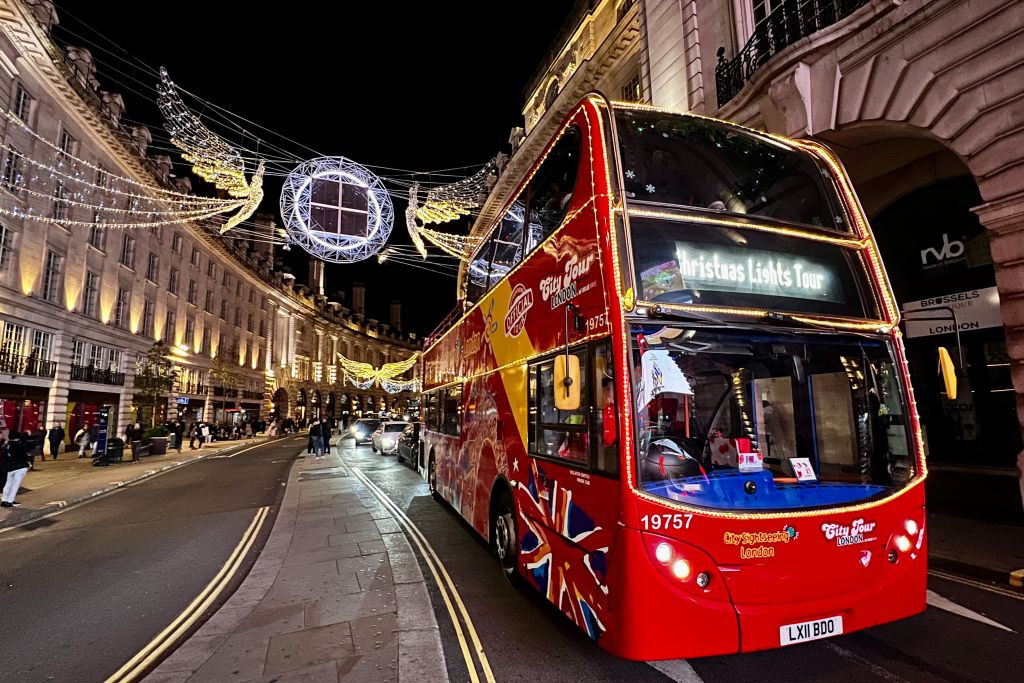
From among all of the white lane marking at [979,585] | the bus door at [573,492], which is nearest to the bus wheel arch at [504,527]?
the bus door at [573,492]

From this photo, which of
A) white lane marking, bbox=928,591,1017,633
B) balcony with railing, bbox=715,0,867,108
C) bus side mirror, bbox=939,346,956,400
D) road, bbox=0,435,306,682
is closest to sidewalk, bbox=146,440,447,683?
road, bbox=0,435,306,682

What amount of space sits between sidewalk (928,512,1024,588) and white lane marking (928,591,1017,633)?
3.58ft

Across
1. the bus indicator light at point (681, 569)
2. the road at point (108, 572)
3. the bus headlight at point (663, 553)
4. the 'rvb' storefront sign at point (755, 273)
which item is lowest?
the road at point (108, 572)

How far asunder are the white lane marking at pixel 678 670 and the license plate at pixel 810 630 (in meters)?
0.76

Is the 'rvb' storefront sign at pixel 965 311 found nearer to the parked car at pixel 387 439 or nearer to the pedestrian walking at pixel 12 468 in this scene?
the pedestrian walking at pixel 12 468

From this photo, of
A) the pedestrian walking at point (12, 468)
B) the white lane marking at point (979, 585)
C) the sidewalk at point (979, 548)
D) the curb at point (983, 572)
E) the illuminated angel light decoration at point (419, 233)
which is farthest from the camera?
the illuminated angel light decoration at point (419, 233)

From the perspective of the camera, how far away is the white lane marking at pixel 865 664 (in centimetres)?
360

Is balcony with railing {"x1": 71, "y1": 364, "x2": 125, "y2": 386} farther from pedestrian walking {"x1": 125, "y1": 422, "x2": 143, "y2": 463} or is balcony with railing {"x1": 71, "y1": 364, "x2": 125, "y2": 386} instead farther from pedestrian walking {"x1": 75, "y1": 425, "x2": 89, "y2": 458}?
pedestrian walking {"x1": 125, "y1": 422, "x2": 143, "y2": 463}

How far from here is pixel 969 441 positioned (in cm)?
936

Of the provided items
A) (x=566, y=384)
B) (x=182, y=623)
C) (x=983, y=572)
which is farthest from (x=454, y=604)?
(x=983, y=572)

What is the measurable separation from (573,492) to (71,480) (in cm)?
1800

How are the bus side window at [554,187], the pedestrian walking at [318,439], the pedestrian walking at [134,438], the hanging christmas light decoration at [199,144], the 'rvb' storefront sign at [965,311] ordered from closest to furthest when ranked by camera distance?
the bus side window at [554,187], the 'rvb' storefront sign at [965,311], the hanging christmas light decoration at [199,144], the pedestrian walking at [134,438], the pedestrian walking at [318,439]

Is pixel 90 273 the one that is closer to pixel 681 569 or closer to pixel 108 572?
pixel 108 572

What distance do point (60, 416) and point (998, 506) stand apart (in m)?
33.4
